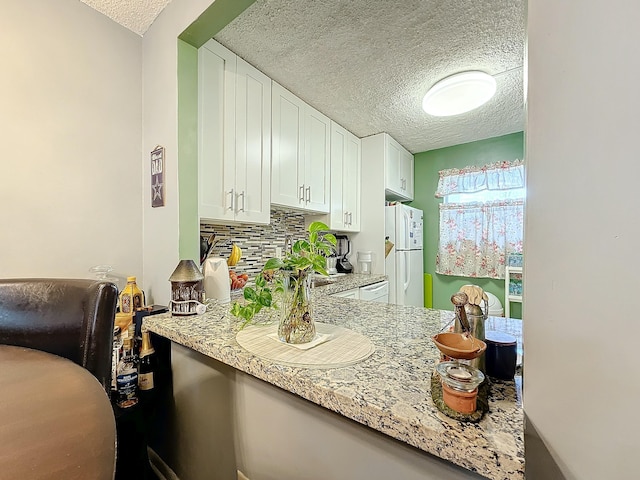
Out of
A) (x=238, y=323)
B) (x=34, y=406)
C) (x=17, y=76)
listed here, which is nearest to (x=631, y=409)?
(x=34, y=406)

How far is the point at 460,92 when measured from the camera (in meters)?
1.92

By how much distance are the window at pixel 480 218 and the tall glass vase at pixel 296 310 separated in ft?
9.55

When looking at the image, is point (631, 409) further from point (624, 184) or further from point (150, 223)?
point (150, 223)

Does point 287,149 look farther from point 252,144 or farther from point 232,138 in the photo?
point 232,138

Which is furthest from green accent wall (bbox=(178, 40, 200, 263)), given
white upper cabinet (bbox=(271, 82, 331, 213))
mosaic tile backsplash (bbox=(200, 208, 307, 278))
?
white upper cabinet (bbox=(271, 82, 331, 213))

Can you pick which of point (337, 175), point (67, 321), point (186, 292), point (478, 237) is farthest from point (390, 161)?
point (67, 321)

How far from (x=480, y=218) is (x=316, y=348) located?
122 inches

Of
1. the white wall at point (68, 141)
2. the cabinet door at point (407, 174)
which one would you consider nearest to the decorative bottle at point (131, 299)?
the white wall at point (68, 141)

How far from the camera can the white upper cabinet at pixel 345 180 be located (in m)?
2.71

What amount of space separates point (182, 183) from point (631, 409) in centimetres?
156

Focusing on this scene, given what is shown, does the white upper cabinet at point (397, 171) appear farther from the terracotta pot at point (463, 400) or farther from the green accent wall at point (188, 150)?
the terracotta pot at point (463, 400)

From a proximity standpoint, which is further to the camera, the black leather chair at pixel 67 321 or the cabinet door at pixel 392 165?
the cabinet door at pixel 392 165

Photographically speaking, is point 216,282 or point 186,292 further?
point 216,282

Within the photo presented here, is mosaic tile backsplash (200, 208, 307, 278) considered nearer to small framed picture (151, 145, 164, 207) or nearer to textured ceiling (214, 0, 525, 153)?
small framed picture (151, 145, 164, 207)
